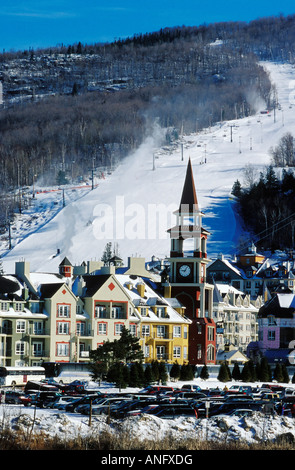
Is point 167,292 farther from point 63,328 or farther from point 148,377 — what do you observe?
point 148,377

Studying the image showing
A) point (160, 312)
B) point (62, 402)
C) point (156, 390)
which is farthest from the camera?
point (160, 312)

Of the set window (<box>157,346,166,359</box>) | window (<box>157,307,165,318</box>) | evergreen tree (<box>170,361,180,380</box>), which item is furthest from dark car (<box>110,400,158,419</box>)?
window (<box>157,307,165,318</box>)

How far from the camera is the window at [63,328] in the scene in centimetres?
9106

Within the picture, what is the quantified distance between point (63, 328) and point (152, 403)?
38281 millimetres

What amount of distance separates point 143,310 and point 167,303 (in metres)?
3.36

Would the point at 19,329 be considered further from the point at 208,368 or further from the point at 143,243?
the point at 143,243

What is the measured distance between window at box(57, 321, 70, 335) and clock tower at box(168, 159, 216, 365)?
14620 millimetres

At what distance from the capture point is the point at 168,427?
147 ft

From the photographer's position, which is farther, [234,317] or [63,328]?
[234,317]

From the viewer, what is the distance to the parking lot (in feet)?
165

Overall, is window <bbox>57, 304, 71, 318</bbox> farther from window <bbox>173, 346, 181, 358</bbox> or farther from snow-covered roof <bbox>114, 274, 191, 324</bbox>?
window <bbox>173, 346, 181, 358</bbox>

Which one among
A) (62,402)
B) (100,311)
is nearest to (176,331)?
(100,311)

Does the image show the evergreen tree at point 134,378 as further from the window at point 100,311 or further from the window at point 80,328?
the window at point 100,311

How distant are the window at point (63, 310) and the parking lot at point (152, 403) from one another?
25238 millimetres
